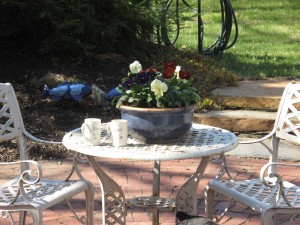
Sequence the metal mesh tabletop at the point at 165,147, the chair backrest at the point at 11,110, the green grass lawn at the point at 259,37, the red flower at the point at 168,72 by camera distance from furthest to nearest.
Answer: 1. the green grass lawn at the point at 259,37
2. the chair backrest at the point at 11,110
3. the red flower at the point at 168,72
4. the metal mesh tabletop at the point at 165,147

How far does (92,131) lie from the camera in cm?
384

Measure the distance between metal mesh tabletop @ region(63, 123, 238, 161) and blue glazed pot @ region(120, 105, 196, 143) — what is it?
48 millimetres

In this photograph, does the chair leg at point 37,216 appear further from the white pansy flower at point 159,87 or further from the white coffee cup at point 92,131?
the white pansy flower at point 159,87

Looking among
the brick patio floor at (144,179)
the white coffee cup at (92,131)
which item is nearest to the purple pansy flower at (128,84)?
the white coffee cup at (92,131)

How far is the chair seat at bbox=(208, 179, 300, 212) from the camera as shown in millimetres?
3868

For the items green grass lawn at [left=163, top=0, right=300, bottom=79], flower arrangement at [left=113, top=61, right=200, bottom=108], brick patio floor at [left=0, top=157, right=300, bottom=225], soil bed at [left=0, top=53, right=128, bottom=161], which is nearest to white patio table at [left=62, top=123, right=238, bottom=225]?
flower arrangement at [left=113, top=61, right=200, bottom=108]

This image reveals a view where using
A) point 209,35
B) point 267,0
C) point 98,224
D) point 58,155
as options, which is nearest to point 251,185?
point 98,224

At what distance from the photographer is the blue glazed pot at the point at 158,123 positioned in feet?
12.3

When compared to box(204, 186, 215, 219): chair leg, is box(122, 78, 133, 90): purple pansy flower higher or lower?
higher

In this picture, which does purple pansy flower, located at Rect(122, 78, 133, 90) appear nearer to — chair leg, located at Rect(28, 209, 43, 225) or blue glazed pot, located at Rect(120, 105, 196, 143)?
blue glazed pot, located at Rect(120, 105, 196, 143)

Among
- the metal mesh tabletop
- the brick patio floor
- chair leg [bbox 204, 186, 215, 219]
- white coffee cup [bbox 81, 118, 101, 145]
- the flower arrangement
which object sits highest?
the flower arrangement

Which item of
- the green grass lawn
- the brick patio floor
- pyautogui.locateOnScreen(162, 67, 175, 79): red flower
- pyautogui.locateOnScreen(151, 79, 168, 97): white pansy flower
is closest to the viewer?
pyautogui.locateOnScreen(151, 79, 168, 97): white pansy flower

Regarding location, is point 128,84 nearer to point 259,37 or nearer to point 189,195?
point 189,195

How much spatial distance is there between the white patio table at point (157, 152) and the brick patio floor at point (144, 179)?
0.70 meters
